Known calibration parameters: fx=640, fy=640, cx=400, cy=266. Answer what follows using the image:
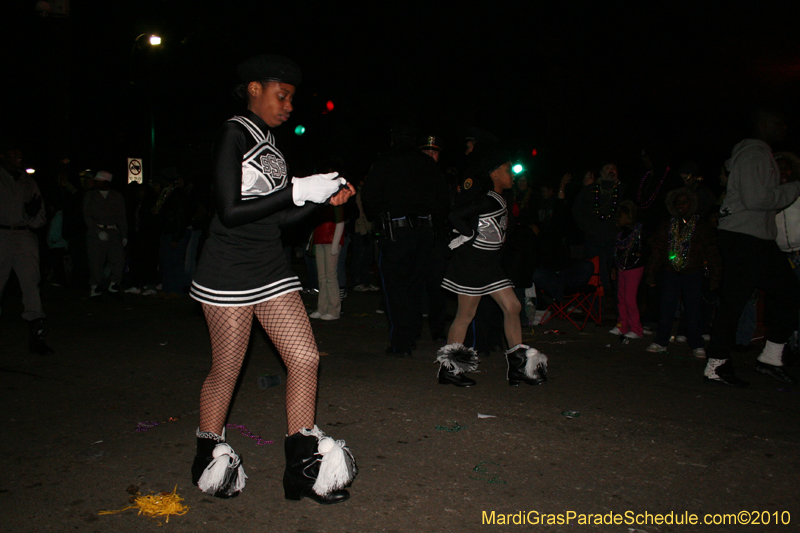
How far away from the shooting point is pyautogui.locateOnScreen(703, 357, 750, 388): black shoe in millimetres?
5270

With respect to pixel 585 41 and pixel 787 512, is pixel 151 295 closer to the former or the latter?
pixel 787 512

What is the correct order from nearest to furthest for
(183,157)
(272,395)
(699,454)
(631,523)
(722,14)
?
(631,523) → (699,454) → (272,395) → (722,14) → (183,157)

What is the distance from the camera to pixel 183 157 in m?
35.8

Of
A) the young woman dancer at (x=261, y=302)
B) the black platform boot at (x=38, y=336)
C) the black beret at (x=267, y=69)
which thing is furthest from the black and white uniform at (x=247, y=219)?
the black platform boot at (x=38, y=336)

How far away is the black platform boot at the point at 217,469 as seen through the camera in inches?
122

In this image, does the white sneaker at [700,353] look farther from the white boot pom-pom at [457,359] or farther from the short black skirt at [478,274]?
the white boot pom-pom at [457,359]

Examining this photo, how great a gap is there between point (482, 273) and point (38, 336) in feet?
14.0

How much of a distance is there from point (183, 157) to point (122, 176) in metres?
8.72

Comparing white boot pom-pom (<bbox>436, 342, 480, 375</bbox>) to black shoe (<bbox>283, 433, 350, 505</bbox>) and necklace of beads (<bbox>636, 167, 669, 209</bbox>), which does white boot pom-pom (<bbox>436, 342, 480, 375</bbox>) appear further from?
necklace of beads (<bbox>636, 167, 669, 209</bbox>)

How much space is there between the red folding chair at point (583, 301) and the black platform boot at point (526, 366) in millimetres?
3017

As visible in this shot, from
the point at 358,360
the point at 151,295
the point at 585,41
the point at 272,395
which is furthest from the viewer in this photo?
the point at 585,41

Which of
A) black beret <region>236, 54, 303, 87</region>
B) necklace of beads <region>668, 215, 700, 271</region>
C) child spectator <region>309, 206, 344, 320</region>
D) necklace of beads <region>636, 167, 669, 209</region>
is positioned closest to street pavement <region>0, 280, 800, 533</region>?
necklace of beads <region>668, 215, 700, 271</region>

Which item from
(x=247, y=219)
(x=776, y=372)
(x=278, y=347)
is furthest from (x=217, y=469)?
(x=776, y=372)

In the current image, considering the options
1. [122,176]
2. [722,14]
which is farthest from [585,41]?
[122,176]
